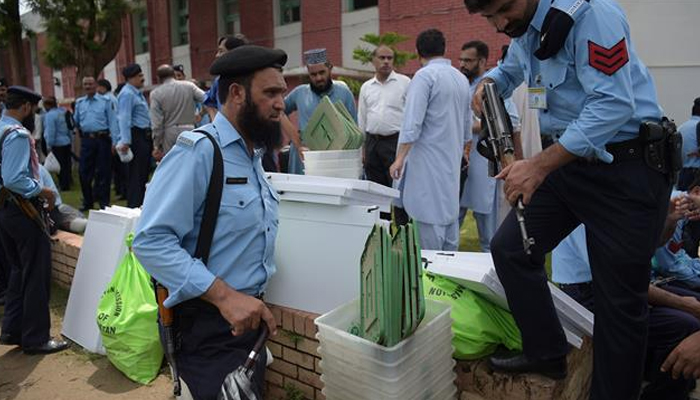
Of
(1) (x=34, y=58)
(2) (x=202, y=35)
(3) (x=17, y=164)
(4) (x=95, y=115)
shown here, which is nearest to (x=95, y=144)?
(4) (x=95, y=115)

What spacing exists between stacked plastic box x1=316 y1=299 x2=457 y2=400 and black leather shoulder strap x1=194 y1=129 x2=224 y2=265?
0.64 meters

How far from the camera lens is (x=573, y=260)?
2.75 metres

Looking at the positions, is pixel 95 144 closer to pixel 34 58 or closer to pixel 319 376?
pixel 319 376

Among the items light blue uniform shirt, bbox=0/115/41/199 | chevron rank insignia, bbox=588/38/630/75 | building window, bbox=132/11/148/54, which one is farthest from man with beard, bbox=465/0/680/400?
building window, bbox=132/11/148/54

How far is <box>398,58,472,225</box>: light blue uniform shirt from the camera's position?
396 centimetres

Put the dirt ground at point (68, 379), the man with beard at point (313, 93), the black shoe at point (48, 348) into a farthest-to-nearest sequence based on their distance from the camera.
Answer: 1. the man with beard at point (313, 93)
2. the black shoe at point (48, 348)
3. the dirt ground at point (68, 379)

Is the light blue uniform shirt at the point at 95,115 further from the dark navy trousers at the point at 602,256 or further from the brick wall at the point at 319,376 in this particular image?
the dark navy trousers at the point at 602,256

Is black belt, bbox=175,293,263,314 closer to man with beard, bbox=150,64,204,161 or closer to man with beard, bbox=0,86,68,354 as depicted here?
man with beard, bbox=0,86,68,354

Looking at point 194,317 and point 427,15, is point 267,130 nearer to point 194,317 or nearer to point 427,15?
point 194,317

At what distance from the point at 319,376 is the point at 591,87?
184 cm

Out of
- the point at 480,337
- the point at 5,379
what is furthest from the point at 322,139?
the point at 5,379

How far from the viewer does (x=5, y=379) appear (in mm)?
3316

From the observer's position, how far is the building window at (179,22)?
66.5 feet

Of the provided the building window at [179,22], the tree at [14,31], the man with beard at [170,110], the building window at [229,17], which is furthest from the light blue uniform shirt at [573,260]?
the building window at [179,22]
